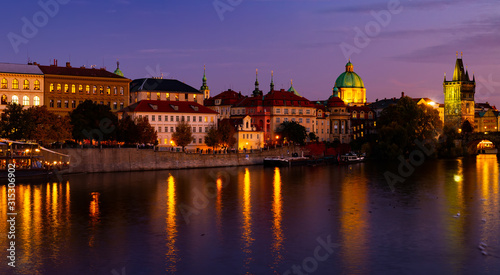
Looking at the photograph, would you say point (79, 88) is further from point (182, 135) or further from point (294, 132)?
Answer: point (294, 132)

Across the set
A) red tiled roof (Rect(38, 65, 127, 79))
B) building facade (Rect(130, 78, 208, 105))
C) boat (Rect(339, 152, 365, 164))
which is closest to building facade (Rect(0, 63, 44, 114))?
red tiled roof (Rect(38, 65, 127, 79))

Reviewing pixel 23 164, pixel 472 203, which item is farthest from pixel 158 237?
pixel 23 164

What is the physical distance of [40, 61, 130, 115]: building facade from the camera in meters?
107

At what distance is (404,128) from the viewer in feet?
396

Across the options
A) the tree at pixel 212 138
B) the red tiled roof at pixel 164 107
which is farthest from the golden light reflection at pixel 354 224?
the red tiled roof at pixel 164 107

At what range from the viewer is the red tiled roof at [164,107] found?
11169 centimetres

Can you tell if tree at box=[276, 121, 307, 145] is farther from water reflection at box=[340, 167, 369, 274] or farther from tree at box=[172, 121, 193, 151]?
water reflection at box=[340, 167, 369, 274]

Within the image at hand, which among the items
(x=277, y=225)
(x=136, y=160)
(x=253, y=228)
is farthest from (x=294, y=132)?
(x=253, y=228)

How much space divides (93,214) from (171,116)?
216 ft

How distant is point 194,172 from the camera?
90.6 m

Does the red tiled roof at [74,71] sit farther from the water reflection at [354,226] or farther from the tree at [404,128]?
the water reflection at [354,226]

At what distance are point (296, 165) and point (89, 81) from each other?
132 ft

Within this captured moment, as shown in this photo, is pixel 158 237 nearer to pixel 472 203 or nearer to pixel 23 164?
pixel 472 203

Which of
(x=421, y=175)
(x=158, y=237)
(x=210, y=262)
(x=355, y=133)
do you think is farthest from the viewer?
(x=355, y=133)
